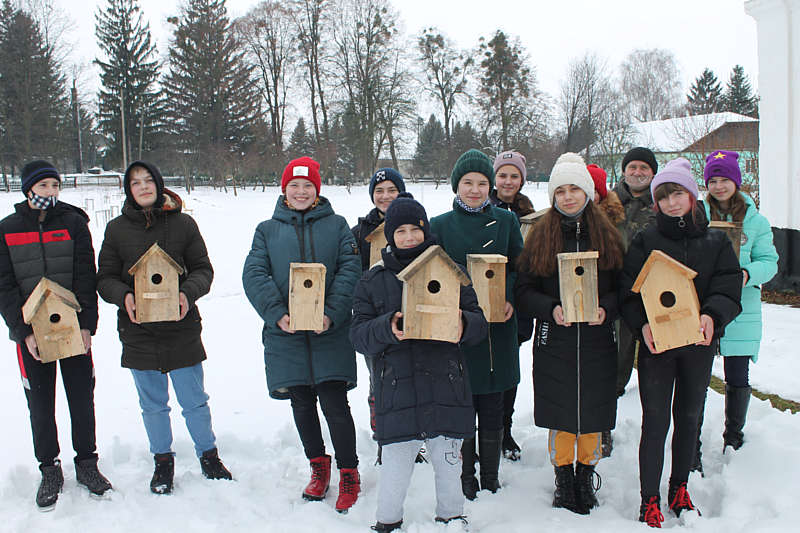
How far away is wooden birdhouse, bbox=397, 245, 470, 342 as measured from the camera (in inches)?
101

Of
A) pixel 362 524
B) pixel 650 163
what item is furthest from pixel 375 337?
pixel 650 163

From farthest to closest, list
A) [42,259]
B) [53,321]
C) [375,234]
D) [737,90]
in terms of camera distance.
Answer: [737,90]
[375,234]
[42,259]
[53,321]

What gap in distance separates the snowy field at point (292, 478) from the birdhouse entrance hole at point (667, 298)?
1.11 m

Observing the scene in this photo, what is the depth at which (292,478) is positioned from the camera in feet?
11.3

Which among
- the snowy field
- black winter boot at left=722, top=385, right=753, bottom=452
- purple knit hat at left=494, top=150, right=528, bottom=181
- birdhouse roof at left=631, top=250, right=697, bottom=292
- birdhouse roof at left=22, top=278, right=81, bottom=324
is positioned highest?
purple knit hat at left=494, top=150, right=528, bottom=181

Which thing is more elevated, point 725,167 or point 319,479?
point 725,167

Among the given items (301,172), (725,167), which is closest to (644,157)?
(725,167)

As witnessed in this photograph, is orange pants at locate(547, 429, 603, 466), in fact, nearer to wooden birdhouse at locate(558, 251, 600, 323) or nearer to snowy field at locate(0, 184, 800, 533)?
snowy field at locate(0, 184, 800, 533)

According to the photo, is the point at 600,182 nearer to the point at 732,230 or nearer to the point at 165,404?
the point at 732,230

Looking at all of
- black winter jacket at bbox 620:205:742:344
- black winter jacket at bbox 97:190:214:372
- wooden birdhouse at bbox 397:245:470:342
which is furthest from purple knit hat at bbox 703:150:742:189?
black winter jacket at bbox 97:190:214:372

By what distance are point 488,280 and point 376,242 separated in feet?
3.19

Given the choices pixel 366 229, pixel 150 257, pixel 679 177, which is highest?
→ pixel 679 177

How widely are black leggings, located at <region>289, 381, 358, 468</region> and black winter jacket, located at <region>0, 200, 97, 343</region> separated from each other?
1.41 m

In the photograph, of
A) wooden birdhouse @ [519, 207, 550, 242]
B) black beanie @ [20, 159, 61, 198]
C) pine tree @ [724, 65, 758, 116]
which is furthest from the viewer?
pine tree @ [724, 65, 758, 116]
